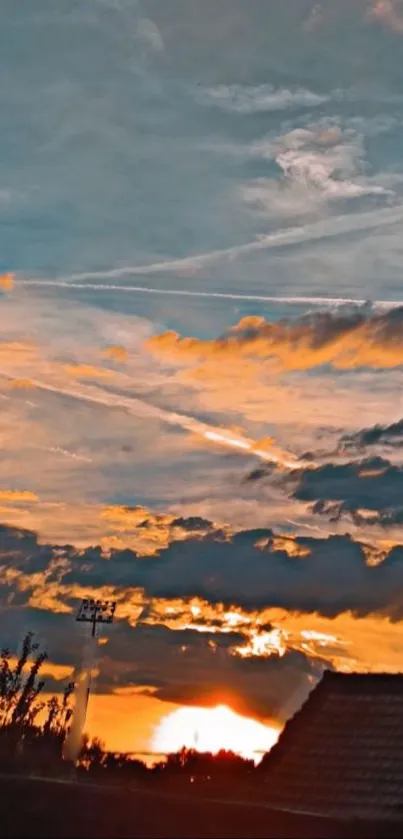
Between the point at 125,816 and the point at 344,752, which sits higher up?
the point at 344,752

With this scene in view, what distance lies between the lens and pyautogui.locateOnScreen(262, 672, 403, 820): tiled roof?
38.5m

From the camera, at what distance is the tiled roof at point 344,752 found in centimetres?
3850

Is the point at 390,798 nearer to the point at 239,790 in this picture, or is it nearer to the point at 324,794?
the point at 324,794

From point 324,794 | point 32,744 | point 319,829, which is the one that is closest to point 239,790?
point 324,794

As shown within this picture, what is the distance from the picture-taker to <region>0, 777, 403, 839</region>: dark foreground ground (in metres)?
19.4

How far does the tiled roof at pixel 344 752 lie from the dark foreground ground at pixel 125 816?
1746cm

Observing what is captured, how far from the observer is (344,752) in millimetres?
41219

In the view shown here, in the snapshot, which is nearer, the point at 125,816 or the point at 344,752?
the point at 125,816

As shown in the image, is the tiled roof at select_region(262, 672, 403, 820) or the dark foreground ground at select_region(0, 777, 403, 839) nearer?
the dark foreground ground at select_region(0, 777, 403, 839)

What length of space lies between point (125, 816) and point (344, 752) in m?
23.7

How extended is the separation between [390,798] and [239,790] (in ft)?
20.2

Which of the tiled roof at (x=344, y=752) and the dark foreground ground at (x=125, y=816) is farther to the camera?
the tiled roof at (x=344, y=752)

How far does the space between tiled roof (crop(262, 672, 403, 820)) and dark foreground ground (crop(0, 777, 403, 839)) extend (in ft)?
57.3

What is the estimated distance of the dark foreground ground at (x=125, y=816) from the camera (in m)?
19.4
